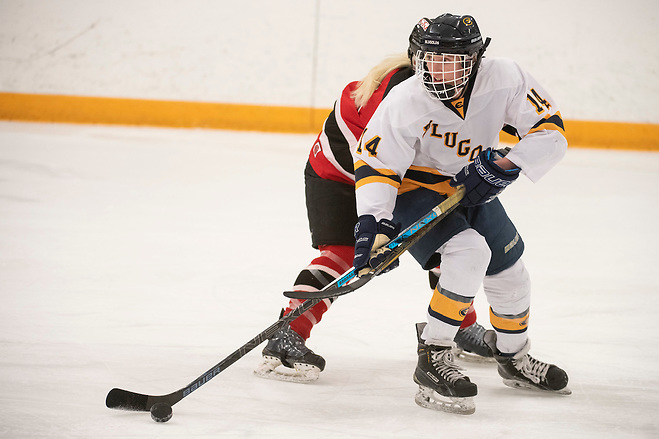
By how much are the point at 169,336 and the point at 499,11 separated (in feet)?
18.3

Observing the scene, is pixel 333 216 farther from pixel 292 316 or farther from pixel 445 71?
pixel 445 71

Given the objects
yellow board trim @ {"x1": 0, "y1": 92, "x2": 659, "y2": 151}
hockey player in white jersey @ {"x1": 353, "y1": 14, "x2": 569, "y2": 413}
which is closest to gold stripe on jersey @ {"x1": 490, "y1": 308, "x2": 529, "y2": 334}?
hockey player in white jersey @ {"x1": 353, "y1": 14, "x2": 569, "y2": 413}

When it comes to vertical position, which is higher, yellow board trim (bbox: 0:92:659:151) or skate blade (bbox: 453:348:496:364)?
skate blade (bbox: 453:348:496:364)

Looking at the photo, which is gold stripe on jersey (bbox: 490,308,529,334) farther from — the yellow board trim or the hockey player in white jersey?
the yellow board trim

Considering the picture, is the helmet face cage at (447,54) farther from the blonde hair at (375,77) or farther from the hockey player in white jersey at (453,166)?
the blonde hair at (375,77)

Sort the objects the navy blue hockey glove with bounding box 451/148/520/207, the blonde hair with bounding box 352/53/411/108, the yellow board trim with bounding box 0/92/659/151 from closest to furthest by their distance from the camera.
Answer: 1. the navy blue hockey glove with bounding box 451/148/520/207
2. the blonde hair with bounding box 352/53/411/108
3. the yellow board trim with bounding box 0/92/659/151

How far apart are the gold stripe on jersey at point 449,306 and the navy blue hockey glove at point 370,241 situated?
152mm

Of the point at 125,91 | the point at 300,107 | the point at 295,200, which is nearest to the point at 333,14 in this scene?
the point at 300,107

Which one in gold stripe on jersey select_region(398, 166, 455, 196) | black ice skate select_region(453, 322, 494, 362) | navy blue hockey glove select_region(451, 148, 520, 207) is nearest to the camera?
navy blue hockey glove select_region(451, 148, 520, 207)

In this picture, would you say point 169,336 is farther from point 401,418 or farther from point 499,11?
point 499,11

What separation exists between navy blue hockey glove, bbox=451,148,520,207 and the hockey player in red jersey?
34 centimetres

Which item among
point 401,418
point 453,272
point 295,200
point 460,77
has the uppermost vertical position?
point 460,77

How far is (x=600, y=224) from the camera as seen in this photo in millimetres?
4074

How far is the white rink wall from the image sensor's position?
267 inches
